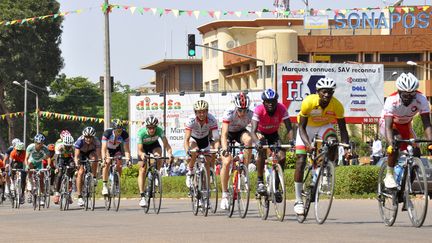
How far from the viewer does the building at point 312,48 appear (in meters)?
82.2

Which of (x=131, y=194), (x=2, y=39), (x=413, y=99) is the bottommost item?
(x=131, y=194)

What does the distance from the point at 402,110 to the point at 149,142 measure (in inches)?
289

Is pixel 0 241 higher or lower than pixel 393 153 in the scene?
lower

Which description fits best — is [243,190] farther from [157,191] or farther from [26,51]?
[26,51]

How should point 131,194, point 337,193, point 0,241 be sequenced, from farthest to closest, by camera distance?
point 131,194 → point 337,193 → point 0,241

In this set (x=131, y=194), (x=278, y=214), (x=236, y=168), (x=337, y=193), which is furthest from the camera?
(x=131, y=194)

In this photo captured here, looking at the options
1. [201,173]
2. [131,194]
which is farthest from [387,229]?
[131,194]

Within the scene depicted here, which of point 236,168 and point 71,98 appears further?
point 71,98

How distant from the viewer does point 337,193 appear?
90.5 feet

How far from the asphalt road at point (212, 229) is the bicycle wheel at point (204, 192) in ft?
0.53

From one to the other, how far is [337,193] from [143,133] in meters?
8.21

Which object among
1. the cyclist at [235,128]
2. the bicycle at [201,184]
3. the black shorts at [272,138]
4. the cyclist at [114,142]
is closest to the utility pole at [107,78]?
the cyclist at [114,142]

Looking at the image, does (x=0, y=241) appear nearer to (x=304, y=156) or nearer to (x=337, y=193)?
(x=304, y=156)

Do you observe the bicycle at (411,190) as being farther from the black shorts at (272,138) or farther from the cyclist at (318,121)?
the black shorts at (272,138)
